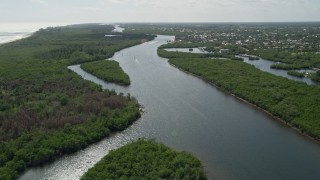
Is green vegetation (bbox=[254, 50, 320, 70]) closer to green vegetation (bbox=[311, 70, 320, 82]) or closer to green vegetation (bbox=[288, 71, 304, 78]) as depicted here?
green vegetation (bbox=[288, 71, 304, 78])

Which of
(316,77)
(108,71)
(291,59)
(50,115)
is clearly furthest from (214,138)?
(291,59)

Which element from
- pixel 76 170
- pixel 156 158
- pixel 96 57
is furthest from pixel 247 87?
pixel 96 57

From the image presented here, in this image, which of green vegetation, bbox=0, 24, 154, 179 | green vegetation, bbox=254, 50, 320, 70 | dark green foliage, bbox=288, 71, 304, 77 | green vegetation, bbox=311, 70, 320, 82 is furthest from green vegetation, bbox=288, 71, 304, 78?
green vegetation, bbox=0, 24, 154, 179

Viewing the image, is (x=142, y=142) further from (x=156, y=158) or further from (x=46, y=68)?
(x=46, y=68)

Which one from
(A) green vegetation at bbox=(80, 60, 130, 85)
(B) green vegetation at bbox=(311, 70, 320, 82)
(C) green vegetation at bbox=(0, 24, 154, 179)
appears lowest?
(A) green vegetation at bbox=(80, 60, 130, 85)

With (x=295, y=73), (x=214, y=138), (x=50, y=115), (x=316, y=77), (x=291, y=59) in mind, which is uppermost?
(x=50, y=115)

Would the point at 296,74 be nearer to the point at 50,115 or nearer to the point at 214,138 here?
the point at 214,138
